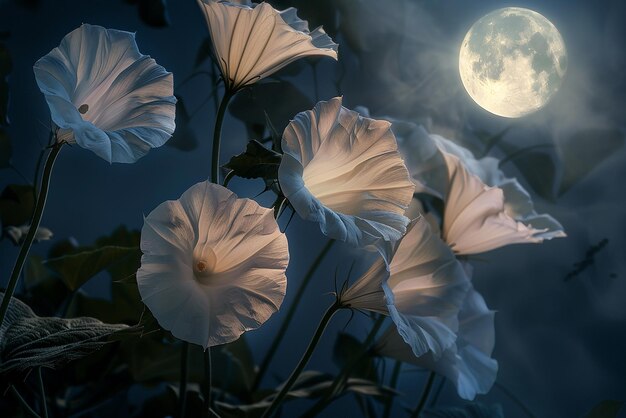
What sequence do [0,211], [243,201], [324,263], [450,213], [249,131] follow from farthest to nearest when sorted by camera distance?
[324,263], [249,131], [0,211], [450,213], [243,201]

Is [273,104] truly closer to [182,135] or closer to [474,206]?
[182,135]

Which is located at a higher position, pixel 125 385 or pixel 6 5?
pixel 6 5

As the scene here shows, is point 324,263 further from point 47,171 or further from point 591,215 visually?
point 47,171

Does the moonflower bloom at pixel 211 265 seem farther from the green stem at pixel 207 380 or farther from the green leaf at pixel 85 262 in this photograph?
the green leaf at pixel 85 262

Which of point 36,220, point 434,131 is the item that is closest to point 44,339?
point 36,220

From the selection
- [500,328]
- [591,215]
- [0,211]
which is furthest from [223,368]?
[591,215]

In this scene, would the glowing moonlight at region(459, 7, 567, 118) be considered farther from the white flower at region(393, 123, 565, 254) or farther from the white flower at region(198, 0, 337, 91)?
the white flower at region(198, 0, 337, 91)
